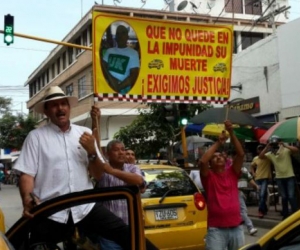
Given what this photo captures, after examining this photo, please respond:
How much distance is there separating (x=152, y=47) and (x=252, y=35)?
3552 centimetres

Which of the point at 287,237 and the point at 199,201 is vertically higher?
the point at 287,237

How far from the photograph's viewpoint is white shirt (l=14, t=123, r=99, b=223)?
11.6 feet

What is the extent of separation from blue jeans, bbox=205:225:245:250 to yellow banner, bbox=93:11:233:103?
6.61 ft

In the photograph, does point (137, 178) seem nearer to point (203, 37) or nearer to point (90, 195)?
point (90, 195)

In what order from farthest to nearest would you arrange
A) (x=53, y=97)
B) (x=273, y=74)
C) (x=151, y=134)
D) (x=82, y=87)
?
(x=82, y=87), (x=151, y=134), (x=273, y=74), (x=53, y=97)

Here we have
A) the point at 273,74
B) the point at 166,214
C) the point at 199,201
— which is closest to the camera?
the point at 166,214

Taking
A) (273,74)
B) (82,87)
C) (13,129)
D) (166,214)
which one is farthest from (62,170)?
(13,129)

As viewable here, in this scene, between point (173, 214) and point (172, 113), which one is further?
point (172, 113)

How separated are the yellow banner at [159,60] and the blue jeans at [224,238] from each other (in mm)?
2016

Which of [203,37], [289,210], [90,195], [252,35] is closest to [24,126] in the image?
[252,35]

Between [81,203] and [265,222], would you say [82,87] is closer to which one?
[265,222]

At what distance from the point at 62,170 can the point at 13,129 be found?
47938 millimetres

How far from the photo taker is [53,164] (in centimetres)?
357

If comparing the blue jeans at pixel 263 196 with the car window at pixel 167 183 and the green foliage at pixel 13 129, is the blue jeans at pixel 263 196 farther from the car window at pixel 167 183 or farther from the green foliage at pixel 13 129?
the green foliage at pixel 13 129
